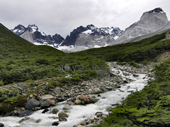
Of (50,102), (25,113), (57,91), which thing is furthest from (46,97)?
(25,113)

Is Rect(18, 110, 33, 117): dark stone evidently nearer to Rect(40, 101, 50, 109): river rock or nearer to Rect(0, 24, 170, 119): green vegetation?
Rect(40, 101, 50, 109): river rock

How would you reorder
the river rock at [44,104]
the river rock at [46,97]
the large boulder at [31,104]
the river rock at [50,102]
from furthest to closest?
1. the river rock at [46,97]
2. the river rock at [50,102]
3. the river rock at [44,104]
4. the large boulder at [31,104]

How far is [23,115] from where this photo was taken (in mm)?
12891

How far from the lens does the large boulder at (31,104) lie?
47.7 ft

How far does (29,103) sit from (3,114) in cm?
312

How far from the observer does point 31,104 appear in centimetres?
1484

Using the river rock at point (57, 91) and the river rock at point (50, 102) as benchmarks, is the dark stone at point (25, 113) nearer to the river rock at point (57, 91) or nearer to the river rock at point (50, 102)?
the river rock at point (50, 102)

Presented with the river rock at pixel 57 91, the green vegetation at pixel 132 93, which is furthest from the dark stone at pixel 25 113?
the river rock at pixel 57 91

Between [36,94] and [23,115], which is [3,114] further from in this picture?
[36,94]

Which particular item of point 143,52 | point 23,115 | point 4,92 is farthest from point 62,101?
point 143,52

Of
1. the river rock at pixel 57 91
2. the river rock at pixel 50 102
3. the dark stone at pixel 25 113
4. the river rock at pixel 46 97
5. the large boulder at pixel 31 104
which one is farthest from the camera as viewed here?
the river rock at pixel 57 91

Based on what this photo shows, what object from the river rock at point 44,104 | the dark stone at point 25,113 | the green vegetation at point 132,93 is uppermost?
the green vegetation at point 132,93

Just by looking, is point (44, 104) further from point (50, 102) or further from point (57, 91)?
point (57, 91)

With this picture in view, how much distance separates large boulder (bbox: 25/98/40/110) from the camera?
1453cm
